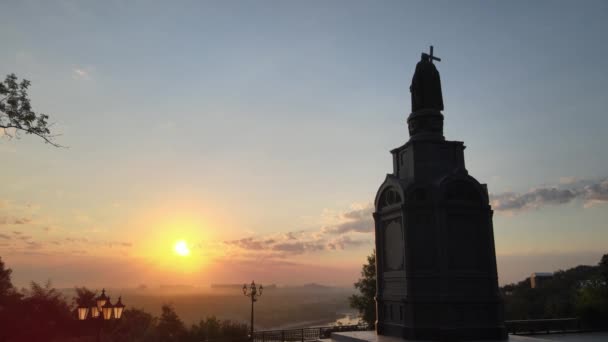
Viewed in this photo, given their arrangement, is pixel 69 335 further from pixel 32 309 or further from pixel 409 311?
pixel 409 311

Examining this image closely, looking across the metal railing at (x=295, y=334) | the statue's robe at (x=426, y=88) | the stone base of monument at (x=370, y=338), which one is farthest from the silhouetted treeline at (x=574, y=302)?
the statue's robe at (x=426, y=88)

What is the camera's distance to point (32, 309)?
3434cm

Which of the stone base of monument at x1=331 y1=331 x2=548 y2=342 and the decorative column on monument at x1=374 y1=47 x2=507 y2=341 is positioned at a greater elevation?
the decorative column on monument at x1=374 y1=47 x2=507 y2=341

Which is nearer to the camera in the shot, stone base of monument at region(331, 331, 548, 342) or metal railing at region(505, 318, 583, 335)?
stone base of monument at region(331, 331, 548, 342)

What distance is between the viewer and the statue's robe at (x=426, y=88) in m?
22.3

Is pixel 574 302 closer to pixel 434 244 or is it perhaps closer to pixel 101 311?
pixel 434 244

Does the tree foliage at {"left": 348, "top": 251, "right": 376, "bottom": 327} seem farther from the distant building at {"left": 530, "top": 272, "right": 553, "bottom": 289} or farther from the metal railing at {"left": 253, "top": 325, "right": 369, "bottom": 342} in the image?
the distant building at {"left": 530, "top": 272, "right": 553, "bottom": 289}

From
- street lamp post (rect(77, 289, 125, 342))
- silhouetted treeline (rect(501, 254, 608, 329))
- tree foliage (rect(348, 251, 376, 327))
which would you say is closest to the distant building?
silhouetted treeline (rect(501, 254, 608, 329))

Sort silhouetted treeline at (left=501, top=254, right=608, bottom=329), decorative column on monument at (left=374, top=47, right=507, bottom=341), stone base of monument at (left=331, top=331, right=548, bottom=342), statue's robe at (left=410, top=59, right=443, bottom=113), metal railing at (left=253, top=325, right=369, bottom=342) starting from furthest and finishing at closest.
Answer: metal railing at (left=253, top=325, right=369, bottom=342) → silhouetted treeline at (left=501, top=254, right=608, bottom=329) → statue's robe at (left=410, top=59, right=443, bottom=113) → decorative column on monument at (left=374, top=47, right=507, bottom=341) → stone base of monument at (left=331, top=331, right=548, bottom=342)

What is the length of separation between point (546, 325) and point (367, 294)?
1671cm

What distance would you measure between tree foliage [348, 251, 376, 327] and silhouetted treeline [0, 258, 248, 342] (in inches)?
479

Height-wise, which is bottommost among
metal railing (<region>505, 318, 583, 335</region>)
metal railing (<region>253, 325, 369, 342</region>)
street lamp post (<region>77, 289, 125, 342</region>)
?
metal railing (<region>253, 325, 369, 342</region>)

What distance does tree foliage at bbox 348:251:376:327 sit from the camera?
3962 centimetres

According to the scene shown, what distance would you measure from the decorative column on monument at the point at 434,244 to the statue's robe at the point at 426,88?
0.05 metres
